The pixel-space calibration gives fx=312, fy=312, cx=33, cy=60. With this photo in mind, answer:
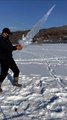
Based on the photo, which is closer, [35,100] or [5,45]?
[35,100]

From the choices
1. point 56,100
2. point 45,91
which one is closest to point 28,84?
point 45,91

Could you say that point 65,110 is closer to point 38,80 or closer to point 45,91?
point 45,91

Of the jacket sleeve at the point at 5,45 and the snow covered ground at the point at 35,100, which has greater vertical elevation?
the jacket sleeve at the point at 5,45

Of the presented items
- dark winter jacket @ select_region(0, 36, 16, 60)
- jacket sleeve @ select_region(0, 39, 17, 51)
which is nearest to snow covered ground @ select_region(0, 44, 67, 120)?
dark winter jacket @ select_region(0, 36, 16, 60)

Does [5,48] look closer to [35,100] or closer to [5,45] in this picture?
[5,45]

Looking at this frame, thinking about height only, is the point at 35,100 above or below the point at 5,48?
below

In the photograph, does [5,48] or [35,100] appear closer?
[35,100]

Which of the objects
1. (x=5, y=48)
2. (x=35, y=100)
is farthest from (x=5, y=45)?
(x=35, y=100)

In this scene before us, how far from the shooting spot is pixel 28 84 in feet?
27.8

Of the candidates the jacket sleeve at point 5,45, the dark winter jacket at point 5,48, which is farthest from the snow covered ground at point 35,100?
the jacket sleeve at point 5,45

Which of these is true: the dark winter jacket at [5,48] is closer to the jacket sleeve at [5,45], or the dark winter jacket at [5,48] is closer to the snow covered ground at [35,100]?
the jacket sleeve at [5,45]

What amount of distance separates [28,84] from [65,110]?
300 centimetres

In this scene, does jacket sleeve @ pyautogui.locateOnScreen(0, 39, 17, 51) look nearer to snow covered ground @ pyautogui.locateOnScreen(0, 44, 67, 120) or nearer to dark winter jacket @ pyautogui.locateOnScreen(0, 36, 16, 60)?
dark winter jacket @ pyautogui.locateOnScreen(0, 36, 16, 60)

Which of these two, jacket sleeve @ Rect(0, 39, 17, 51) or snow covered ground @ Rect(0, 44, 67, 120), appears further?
jacket sleeve @ Rect(0, 39, 17, 51)
